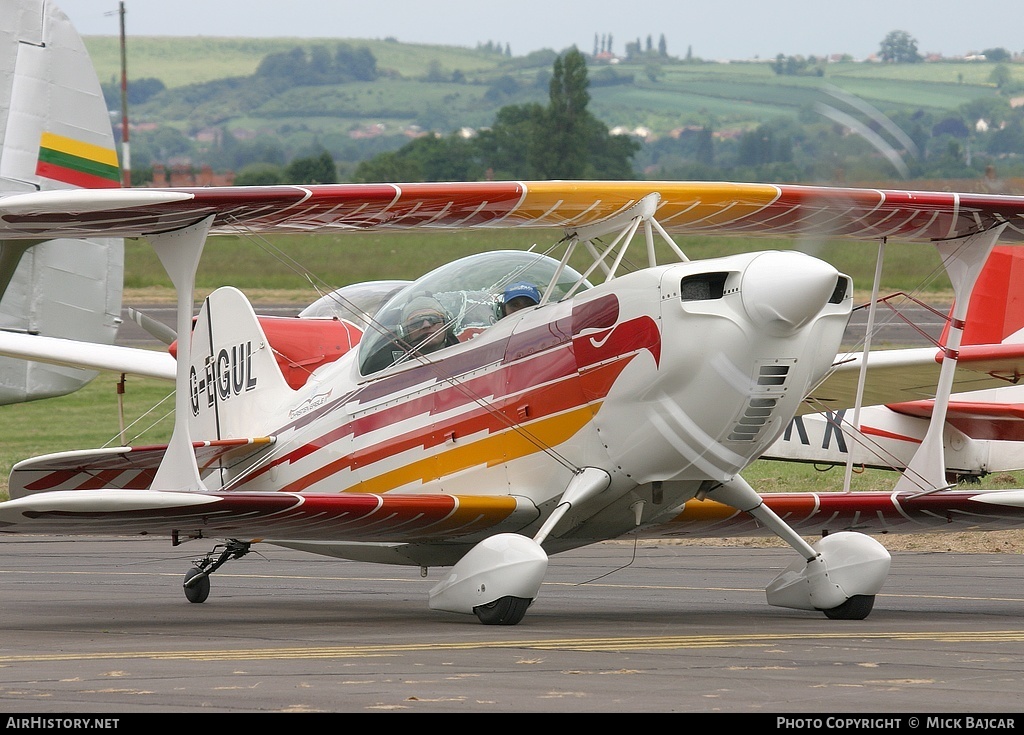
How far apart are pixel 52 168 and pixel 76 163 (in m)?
0.28

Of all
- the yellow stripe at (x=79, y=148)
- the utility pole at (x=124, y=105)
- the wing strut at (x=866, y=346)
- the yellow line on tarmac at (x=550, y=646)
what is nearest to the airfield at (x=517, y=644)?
the yellow line on tarmac at (x=550, y=646)

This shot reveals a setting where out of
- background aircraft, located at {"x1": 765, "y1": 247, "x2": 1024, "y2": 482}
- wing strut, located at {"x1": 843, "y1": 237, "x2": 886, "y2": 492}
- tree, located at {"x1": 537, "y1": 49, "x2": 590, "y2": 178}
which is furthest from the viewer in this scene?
tree, located at {"x1": 537, "y1": 49, "x2": 590, "y2": 178}

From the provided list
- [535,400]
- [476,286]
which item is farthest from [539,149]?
[535,400]

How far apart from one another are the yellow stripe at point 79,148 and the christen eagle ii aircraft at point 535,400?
17.4ft

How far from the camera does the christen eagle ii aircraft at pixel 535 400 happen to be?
29.1ft

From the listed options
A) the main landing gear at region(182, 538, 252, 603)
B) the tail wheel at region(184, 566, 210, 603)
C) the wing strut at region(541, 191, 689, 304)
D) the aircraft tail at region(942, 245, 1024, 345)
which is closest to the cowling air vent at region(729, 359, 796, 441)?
the wing strut at region(541, 191, 689, 304)

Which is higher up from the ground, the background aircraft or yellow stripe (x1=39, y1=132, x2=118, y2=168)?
yellow stripe (x1=39, y1=132, x2=118, y2=168)

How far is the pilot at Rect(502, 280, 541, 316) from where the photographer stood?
10297 mm

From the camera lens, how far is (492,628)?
918 cm

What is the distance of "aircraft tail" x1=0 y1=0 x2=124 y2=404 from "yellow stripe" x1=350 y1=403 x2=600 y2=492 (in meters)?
5.79

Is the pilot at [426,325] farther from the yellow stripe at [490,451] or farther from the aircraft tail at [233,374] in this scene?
the aircraft tail at [233,374]

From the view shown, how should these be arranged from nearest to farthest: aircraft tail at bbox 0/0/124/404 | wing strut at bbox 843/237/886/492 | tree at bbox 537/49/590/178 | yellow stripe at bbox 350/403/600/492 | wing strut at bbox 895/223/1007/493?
yellow stripe at bbox 350/403/600/492
wing strut at bbox 843/237/886/492
wing strut at bbox 895/223/1007/493
aircraft tail at bbox 0/0/124/404
tree at bbox 537/49/590/178

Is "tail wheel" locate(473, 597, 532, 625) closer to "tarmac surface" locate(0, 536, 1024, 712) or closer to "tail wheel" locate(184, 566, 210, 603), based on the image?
"tarmac surface" locate(0, 536, 1024, 712)

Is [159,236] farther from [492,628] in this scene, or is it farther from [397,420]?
[492,628]
